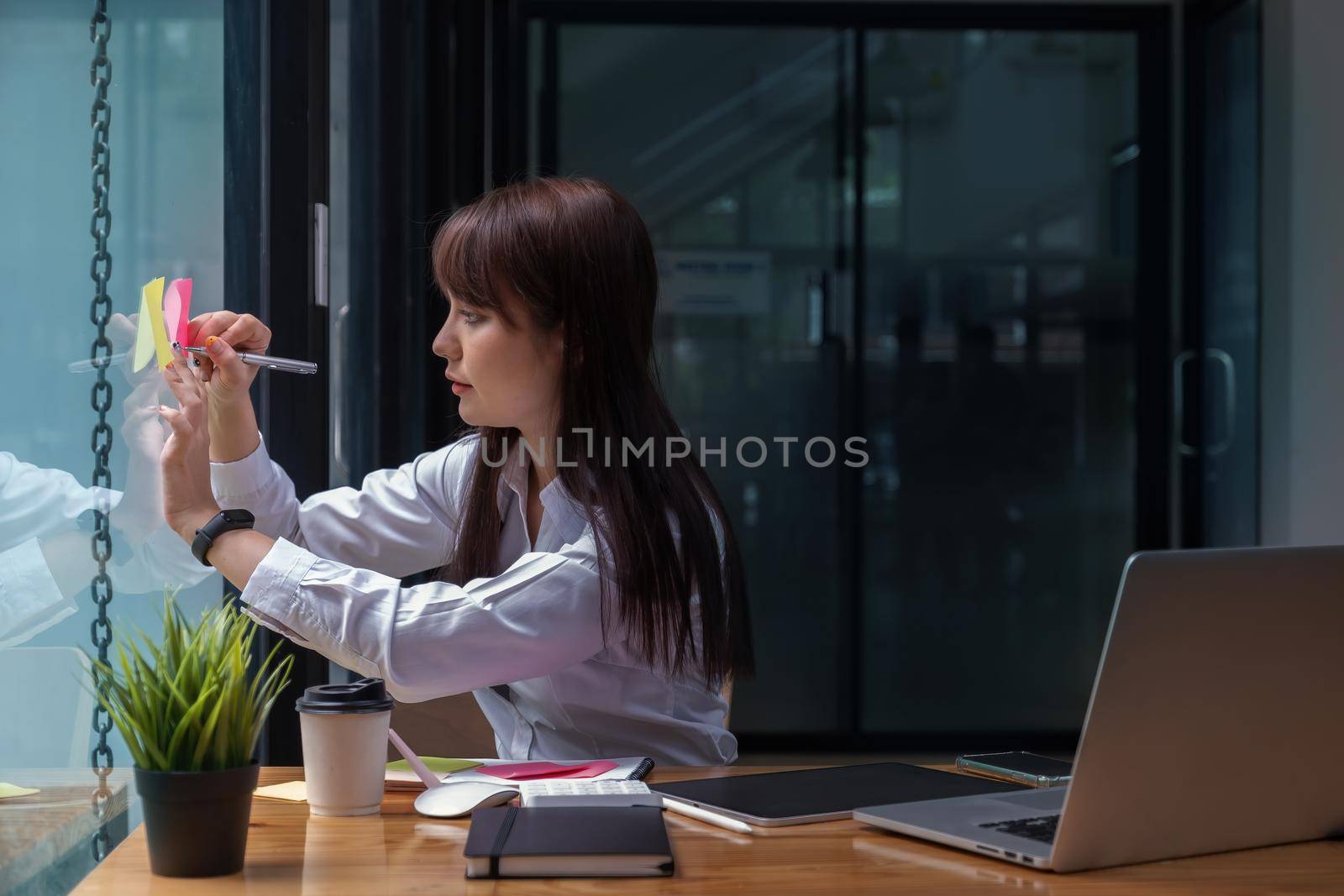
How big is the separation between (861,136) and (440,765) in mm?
3344

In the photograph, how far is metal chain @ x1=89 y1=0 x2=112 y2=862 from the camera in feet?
4.63

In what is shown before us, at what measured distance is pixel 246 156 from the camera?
5.84 ft

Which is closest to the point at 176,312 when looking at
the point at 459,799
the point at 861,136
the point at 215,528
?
the point at 215,528

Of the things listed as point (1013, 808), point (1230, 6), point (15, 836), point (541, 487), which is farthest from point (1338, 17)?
point (15, 836)

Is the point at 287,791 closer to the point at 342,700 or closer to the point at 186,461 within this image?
the point at 342,700

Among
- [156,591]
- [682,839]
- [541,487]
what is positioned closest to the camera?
[682,839]

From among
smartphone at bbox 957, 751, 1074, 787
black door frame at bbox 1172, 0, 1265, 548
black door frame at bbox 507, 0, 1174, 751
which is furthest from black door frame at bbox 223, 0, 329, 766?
black door frame at bbox 1172, 0, 1265, 548

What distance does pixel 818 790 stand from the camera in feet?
4.06

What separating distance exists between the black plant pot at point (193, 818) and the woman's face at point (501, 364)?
0.71 meters

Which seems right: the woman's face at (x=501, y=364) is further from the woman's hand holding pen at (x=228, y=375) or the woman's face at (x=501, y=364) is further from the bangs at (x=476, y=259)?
the woman's hand holding pen at (x=228, y=375)

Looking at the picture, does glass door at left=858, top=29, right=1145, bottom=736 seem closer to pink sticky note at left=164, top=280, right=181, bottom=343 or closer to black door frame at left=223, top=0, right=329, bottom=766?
black door frame at left=223, top=0, right=329, bottom=766

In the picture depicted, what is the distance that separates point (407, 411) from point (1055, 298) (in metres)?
2.35

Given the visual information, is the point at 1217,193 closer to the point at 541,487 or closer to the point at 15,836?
the point at 541,487

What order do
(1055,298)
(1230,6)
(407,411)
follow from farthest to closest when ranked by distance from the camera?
(1055,298) < (1230,6) < (407,411)
